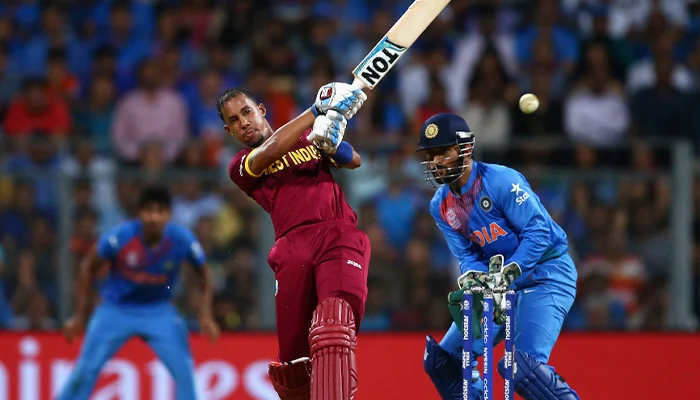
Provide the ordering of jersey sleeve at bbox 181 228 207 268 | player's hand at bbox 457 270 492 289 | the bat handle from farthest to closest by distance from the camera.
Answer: jersey sleeve at bbox 181 228 207 268 → player's hand at bbox 457 270 492 289 → the bat handle

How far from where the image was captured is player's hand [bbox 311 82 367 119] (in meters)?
6.09

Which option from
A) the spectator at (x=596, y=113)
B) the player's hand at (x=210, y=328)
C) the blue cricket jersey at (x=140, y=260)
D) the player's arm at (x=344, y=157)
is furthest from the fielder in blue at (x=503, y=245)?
the spectator at (x=596, y=113)

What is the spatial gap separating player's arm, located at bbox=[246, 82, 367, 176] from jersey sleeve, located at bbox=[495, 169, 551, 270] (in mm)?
1038

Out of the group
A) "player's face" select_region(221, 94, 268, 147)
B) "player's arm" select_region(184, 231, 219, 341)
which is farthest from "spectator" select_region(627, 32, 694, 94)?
"player's face" select_region(221, 94, 268, 147)

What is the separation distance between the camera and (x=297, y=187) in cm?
668

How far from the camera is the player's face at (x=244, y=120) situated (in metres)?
6.69

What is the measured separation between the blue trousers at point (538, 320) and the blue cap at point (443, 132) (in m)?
0.94

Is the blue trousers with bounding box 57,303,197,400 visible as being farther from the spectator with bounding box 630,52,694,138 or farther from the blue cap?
the spectator with bounding box 630,52,694,138

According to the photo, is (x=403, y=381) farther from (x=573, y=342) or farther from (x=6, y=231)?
(x=6, y=231)

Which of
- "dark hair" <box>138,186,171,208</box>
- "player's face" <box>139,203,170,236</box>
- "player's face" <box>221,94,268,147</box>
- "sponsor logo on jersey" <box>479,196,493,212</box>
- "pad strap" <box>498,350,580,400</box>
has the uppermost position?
"dark hair" <box>138,186,171,208</box>

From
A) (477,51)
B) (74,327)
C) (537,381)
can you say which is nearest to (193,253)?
(74,327)

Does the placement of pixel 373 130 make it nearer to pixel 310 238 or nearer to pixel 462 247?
pixel 462 247

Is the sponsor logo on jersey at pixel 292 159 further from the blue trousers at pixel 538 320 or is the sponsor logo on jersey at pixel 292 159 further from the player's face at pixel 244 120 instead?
the blue trousers at pixel 538 320

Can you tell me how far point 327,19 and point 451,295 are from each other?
6549 millimetres
